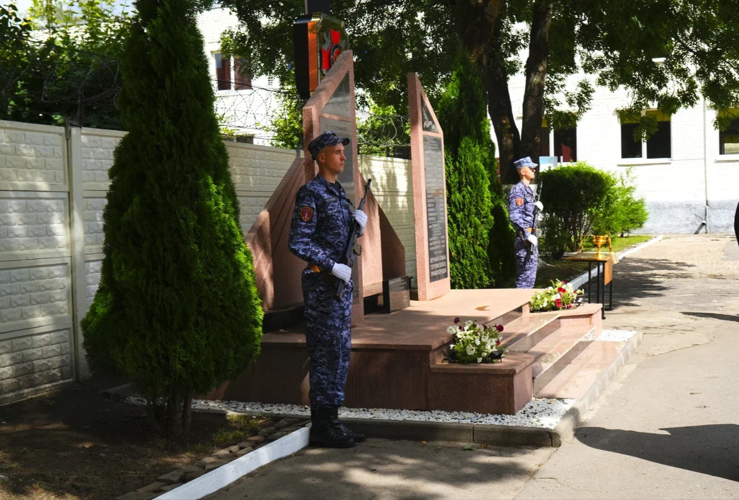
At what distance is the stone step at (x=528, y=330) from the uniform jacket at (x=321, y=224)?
2.31 metres

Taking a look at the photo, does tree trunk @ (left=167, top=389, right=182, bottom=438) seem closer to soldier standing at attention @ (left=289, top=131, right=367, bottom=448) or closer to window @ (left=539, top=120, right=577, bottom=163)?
soldier standing at attention @ (left=289, top=131, right=367, bottom=448)

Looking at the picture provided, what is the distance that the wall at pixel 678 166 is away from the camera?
30469 mm

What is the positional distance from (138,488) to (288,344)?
90.9 inches

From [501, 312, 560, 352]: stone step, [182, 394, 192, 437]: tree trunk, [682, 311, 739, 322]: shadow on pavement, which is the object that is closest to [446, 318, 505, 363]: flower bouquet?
[501, 312, 560, 352]: stone step

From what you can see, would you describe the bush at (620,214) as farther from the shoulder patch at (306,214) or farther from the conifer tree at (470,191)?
the shoulder patch at (306,214)

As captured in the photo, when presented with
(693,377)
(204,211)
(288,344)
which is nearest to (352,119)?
(288,344)

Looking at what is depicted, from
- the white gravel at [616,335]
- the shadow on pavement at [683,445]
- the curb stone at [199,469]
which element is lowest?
the shadow on pavement at [683,445]

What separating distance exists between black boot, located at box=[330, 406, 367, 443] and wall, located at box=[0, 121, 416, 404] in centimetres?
Answer: 274

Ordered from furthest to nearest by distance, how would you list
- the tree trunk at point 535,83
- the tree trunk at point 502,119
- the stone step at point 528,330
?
the tree trunk at point 502,119 → the tree trunk at point 535,83 → the stone step at point 528,330

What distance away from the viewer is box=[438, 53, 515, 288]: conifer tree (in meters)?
12.9

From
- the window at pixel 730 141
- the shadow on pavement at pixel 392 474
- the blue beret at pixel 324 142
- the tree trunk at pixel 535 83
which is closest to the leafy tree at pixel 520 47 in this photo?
the tree trunk at pixel 535 83

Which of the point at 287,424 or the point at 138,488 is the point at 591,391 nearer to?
the point at 287,424

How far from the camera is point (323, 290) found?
6395 mm

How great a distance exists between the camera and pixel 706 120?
30.6 m
